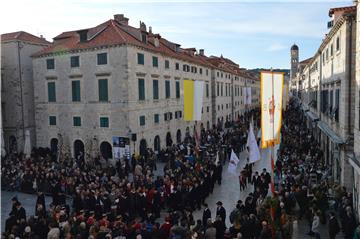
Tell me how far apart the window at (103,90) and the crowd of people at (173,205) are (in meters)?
6.41

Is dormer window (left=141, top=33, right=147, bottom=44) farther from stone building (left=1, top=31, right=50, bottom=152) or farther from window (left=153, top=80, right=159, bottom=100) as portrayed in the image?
stone building (left=1, top=31, right=50, bottom=152)

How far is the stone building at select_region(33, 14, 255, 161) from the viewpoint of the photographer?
2716 cm

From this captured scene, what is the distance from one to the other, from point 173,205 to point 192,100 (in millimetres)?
6802

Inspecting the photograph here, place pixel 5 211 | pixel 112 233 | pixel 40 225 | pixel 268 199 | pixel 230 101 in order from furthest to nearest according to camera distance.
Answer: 1. pixel 230 101
2. pixel 5 211
3. pixel 268 199
4. pixel 40 225
5. pixel 112 233

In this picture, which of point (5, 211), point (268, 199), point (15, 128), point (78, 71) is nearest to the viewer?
point (268, 199)

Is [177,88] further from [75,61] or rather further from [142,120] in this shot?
[75,61]

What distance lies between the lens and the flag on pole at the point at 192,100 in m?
19.6

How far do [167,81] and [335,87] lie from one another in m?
17.3

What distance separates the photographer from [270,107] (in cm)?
1219

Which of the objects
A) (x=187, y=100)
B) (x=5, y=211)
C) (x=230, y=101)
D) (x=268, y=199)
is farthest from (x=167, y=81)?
(x=230, y=101)

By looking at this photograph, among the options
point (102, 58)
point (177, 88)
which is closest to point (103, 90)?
point (102, 58)

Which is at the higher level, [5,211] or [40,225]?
[40,225]

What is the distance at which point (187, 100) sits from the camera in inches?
778

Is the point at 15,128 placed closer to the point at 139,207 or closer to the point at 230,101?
the point at 139,207
